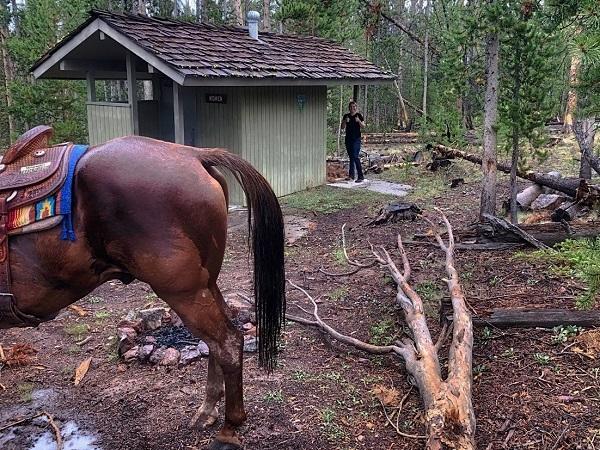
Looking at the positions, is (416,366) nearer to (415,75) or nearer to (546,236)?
(546,236)

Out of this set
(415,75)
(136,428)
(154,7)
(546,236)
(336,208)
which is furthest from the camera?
(154,7)

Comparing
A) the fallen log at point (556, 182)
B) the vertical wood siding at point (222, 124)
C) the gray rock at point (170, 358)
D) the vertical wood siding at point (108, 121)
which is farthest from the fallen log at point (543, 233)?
the vertical wood siding at point (108, 121)

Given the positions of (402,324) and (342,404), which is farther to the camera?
(402,324)

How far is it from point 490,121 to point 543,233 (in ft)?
5.84

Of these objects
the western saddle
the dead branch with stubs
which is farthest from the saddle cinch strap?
the dead branch with stubs

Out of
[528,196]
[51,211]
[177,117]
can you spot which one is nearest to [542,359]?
[51,211]

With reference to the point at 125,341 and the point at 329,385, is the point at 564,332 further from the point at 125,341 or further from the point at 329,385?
the point at 125,341

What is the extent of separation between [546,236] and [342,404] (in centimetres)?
382

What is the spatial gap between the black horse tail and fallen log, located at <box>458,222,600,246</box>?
3.93 meters

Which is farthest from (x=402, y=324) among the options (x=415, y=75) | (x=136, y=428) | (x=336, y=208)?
(x=415, y=75)

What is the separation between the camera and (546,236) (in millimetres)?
6016

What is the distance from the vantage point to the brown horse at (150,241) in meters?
2.74

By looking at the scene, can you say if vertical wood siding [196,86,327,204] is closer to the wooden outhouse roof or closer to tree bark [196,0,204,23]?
the wooden outhouse roof

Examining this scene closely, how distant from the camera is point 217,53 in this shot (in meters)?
9.31
